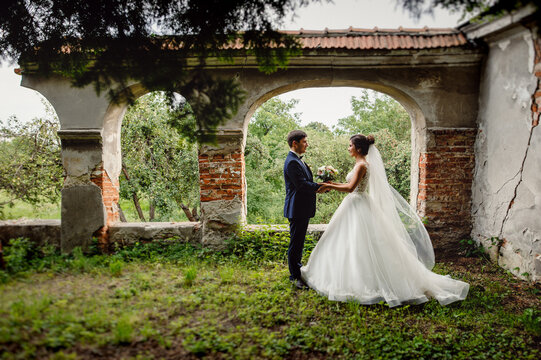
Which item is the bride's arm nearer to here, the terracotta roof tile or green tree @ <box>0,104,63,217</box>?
the terracotta roof tile

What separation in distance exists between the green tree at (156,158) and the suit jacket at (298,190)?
547 centimetres

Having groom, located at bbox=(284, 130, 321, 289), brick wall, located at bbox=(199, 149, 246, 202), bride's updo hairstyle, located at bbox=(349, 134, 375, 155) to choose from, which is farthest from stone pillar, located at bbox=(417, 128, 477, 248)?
brick wall, located at bbox=(199, 149, 246, 202)

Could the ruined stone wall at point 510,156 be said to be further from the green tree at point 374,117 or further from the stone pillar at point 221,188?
the green tree at point 374,117

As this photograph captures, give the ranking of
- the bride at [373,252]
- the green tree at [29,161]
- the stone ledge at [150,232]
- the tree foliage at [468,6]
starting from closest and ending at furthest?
→ the tree foliage at [468,6], the bride at [373,252], the stone ledge at [150,232], the green tree at [29,161]

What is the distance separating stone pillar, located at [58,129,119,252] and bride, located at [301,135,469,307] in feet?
11.7

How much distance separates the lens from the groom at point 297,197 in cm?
425

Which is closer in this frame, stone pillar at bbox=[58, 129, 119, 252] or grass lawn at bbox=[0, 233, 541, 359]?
grass lawn at bbox=[0, 233, 541, 359]

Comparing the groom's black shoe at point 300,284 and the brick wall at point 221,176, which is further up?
the brick wall at point 221,176

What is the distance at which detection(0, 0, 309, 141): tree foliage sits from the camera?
8.70 feet

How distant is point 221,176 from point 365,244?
2.61m

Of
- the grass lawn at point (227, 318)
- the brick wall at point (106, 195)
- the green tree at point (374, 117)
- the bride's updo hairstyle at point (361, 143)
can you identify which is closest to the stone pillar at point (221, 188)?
the grass lawn at point (227, 318)

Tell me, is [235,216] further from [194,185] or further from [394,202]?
[194,185]

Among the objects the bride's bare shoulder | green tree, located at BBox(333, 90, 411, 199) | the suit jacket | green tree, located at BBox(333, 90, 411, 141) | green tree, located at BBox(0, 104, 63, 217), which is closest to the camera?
the suit jacket

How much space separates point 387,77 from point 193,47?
3.76m
